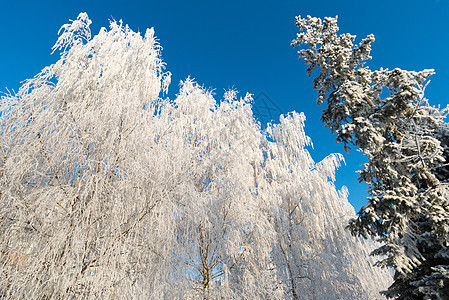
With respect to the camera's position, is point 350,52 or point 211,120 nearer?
point 350,52

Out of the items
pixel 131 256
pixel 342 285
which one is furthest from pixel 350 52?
pixel 342 285

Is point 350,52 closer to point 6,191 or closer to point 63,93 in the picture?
point 63,93

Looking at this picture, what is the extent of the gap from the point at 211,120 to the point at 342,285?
6.72 metres

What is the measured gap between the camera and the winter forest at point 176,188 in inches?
117

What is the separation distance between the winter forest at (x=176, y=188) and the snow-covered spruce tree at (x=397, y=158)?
0.03 meters

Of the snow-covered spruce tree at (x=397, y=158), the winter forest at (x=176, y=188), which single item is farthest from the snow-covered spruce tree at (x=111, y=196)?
the snow-covered spruce tree at (x=397, y=158)

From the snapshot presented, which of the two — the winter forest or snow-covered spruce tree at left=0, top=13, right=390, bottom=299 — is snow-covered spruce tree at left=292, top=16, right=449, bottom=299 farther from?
snow-covered spruce tree at left=0, top=13, right=390, bottom=299

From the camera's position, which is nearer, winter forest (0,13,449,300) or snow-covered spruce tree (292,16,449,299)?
winter forest (0,13,449,300)

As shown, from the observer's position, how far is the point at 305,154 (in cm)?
1065

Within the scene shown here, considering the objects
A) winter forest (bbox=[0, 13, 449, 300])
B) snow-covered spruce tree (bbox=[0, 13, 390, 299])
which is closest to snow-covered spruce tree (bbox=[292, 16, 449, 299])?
winter forest (bbox=[0, 13, 449, 300])

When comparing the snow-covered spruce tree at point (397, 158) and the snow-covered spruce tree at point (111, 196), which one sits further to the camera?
the snow-covered spruce tree at point (397, 158)

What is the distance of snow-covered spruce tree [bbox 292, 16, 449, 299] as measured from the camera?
174 inches

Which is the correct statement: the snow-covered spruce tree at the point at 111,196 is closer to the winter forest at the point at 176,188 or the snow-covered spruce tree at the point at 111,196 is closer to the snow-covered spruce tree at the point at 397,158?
the winter forest at the point at 176,188

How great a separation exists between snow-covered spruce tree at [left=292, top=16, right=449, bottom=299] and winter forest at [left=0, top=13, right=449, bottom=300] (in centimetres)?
3
